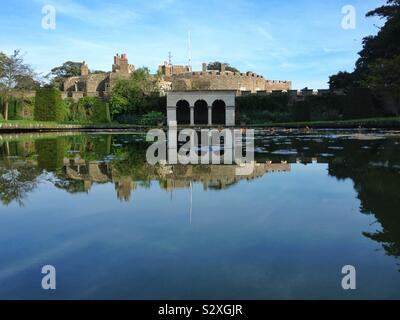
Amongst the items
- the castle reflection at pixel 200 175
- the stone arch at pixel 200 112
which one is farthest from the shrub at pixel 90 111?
the castle reflection at pixel 200 175

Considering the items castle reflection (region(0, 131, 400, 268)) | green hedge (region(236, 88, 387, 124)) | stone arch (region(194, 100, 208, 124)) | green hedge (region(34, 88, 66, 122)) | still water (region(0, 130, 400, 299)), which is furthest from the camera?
stone arch (region(194, 100, 208, 124))

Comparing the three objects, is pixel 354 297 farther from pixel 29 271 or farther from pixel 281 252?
pixel 29 271

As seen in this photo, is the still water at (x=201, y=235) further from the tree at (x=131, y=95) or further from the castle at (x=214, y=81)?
the castle at (x=214, y=81)

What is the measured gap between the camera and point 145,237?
3.47 metres

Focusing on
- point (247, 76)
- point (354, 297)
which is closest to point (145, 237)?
point (354, 297)

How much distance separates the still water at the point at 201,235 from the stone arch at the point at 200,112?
32922mm

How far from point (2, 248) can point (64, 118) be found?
36.0 m

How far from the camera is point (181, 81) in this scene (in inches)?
1779

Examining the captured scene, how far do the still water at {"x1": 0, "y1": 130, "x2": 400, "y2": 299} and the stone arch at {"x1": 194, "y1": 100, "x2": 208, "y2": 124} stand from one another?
3292cm

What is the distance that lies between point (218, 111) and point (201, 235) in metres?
36.1

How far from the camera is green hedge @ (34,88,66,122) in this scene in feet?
114

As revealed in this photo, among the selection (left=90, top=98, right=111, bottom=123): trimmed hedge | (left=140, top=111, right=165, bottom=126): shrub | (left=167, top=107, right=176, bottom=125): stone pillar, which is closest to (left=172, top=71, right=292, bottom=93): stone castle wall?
(left=167, top=107, right=176, bottom=125): stone pillar

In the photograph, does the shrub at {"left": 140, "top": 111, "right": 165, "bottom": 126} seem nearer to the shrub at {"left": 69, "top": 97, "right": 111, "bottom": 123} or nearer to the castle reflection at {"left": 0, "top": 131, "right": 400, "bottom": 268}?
the shrub at {"left": 69, "top": 97, "right": 111, "bottom": 123}
